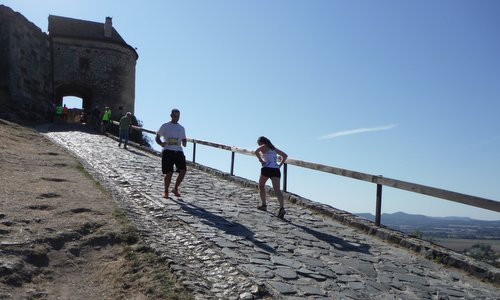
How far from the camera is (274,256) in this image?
18.5 ft

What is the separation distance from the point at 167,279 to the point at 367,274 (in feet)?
8.01

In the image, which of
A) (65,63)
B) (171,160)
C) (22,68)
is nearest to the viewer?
(171,160)

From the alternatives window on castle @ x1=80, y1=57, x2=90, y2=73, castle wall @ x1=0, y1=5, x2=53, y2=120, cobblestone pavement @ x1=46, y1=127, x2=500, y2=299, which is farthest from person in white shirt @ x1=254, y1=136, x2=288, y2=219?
window on castle @ x1=80, y1=57, x2=90, y2=73

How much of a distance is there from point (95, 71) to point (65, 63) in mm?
2372

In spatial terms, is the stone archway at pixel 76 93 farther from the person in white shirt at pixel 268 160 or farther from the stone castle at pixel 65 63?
the person in white shirt at pixel 268 160

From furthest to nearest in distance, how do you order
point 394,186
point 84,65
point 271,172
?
point 84,65 → point 271,172 → point 394,186

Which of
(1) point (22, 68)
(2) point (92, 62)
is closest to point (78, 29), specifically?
(2) point (92, 62)

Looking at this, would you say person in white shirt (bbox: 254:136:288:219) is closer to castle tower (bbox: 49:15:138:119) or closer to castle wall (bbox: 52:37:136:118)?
castle tower (bbox: 49:15:138:119)

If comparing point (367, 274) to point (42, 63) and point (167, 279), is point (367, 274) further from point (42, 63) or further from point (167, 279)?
point (42, 63)

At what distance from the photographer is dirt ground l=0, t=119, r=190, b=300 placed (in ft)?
14.5

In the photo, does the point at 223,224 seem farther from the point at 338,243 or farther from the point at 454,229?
the point at 454,229

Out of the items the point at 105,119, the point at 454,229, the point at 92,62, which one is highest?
the point at 92,62

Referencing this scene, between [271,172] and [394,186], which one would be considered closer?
[394,186]

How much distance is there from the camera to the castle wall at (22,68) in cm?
2725
